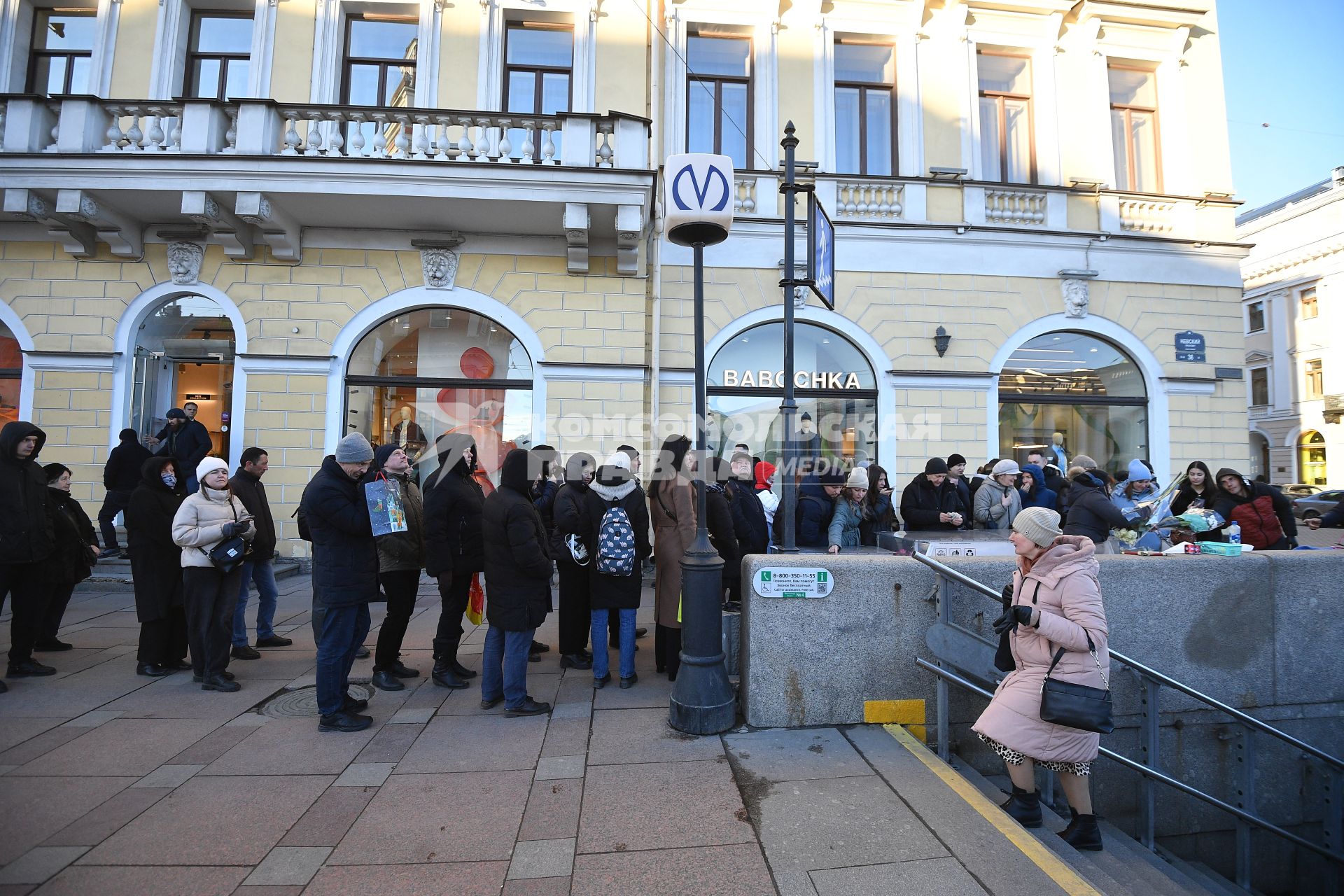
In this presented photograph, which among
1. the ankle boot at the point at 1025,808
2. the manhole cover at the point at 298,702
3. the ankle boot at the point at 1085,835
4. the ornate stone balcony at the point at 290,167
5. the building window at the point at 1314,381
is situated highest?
the building window at the point at 1314,381

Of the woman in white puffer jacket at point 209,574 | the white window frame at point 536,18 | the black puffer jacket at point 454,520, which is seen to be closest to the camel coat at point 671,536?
the black puffer jacket at point 454,520

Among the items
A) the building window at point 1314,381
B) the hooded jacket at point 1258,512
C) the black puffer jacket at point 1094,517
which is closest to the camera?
the black puffer jacket at point 1094,517

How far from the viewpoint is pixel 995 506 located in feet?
23.4

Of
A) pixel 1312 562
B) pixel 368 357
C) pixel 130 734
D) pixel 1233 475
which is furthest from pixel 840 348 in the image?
pixel 130 734

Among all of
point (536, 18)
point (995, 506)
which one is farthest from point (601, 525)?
point (536, 18)

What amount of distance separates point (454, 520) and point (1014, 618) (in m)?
3.78

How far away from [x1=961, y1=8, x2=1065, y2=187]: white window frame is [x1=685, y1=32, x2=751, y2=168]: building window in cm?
365

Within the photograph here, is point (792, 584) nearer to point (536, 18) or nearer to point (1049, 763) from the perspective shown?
point (1049, 763)

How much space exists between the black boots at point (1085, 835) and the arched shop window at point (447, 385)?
317 inches

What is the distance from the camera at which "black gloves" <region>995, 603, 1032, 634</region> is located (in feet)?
10.2

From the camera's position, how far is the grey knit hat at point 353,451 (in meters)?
4.11

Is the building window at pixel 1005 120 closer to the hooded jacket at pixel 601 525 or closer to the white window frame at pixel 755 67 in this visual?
the white window frame at pixel 755 67

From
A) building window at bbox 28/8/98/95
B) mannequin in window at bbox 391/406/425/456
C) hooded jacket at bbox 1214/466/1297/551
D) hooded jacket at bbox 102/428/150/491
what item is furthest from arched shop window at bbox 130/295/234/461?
hooded jacket at bbox 1214/466/1297/551

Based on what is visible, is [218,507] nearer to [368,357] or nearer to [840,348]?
[368,357]
